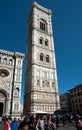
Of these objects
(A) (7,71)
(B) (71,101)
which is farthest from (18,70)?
(B) (71,101)

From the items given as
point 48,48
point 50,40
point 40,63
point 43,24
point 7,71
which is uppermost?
point 43,24

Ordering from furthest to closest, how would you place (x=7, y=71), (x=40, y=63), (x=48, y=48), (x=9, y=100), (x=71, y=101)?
(x=71, y=101) < (x=48, y=48) < (x=40, y=63) < (x=7, y=71) < (x=9, y=100)

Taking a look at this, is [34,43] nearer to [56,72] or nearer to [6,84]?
[56,72]

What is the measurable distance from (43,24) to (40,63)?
16049mm

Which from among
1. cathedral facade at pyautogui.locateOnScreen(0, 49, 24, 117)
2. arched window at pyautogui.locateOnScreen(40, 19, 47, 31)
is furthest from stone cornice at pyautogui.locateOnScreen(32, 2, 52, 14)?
cathedral facade at pyautogui.locateOnScreen(0, 49, 24, 117)

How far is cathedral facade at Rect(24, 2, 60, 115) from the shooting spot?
104ft

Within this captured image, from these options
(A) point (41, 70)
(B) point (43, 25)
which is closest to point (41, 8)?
(B) point (43, 25)

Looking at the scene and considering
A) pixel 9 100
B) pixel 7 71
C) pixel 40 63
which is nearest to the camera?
pixel 9 100

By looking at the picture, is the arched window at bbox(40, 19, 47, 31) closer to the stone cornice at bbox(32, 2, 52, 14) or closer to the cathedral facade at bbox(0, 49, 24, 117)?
the stone cornice at bbox(32, 2, 52, 14)

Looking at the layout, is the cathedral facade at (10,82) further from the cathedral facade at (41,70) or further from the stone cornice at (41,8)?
the stone cornice at (41,8)

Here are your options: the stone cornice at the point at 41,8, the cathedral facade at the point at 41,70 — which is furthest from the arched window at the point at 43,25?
the stone cornice at the point at 41,8

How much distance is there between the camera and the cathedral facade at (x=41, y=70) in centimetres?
3165

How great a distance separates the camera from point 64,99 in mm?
58062

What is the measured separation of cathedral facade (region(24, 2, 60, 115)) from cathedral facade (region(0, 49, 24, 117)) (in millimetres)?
2761
